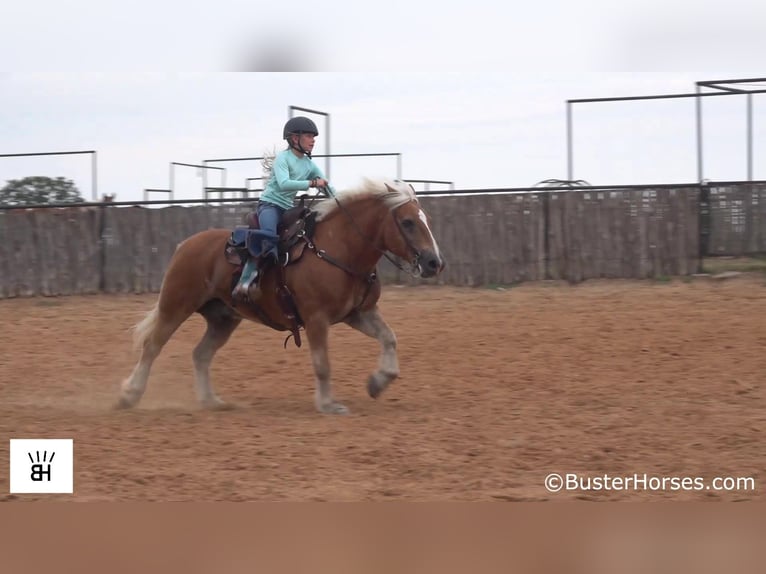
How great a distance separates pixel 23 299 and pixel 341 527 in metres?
14.6

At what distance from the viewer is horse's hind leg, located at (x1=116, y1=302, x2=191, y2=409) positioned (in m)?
9.08

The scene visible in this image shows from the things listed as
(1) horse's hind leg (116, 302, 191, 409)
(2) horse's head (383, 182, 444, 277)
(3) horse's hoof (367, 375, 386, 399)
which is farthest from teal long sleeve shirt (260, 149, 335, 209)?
(3) horse's hoof (367, 375, 386, 399)

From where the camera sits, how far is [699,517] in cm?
453

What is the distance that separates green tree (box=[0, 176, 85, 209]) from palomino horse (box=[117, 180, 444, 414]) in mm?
11505

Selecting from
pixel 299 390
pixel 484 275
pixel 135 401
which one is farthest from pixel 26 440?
pixel 484 275

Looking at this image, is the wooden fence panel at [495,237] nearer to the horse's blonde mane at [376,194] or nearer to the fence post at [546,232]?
the fence post at [546,232]

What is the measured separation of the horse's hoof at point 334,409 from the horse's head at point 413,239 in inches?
52.7

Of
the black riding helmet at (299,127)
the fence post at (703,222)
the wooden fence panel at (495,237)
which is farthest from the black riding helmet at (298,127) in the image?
the fence post at (703,222)

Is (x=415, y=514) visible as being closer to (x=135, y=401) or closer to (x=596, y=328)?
(x=135, y=401)

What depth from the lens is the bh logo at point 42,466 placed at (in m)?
5.86

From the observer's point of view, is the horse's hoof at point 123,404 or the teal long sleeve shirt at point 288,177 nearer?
the teal long sleeve shirt at point 288,177

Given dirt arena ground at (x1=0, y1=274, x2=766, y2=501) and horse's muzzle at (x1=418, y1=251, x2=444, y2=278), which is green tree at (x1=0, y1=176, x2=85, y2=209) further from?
horse's muzzle at (x1=418, y1=251, x2=444, y2=278)

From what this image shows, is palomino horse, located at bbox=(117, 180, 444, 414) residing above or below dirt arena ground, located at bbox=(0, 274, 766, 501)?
above

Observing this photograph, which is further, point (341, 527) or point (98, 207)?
point (98, 207)
